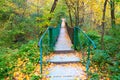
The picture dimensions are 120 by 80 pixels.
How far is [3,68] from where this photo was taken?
8.41 metres

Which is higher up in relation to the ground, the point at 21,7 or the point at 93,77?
the point at 21,7

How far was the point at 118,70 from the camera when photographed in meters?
7.59

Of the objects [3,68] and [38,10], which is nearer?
[3,68]

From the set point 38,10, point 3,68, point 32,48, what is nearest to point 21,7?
point 38,10

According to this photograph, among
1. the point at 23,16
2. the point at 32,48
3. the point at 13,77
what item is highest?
the point at 23,16

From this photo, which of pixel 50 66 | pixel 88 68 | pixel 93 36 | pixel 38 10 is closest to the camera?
pixel 88 68

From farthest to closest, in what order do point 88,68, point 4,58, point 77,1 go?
point 77,1
point 4,58
point 88,68

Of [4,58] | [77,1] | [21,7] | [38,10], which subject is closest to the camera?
[4,58]

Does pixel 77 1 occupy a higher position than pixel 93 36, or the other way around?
pixel 77 1

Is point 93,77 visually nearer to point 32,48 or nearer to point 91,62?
point 91,62

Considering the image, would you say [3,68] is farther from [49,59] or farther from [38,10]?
[38,10]

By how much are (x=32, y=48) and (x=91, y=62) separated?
10.1ft

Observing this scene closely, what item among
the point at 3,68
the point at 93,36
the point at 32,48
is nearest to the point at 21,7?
the point at 93,36

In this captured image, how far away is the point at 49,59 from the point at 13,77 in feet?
5.70
